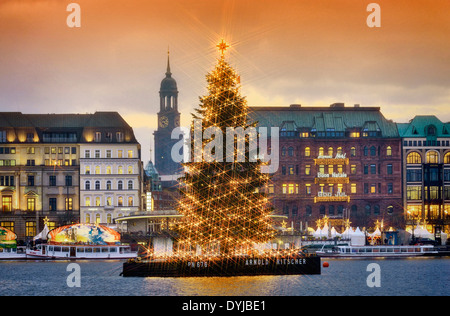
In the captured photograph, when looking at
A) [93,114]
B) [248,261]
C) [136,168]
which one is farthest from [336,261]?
[93,114]

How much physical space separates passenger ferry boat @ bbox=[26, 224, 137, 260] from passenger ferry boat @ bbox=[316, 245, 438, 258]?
24.7m

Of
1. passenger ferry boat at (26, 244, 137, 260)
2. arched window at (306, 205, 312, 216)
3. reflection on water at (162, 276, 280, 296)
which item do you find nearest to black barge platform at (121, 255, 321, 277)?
reflection on water at (162, 276, 280, 296)

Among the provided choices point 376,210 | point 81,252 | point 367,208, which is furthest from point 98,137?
point 376,210

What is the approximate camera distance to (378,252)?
10944cm

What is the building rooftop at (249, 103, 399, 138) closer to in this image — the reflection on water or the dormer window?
the dormer window

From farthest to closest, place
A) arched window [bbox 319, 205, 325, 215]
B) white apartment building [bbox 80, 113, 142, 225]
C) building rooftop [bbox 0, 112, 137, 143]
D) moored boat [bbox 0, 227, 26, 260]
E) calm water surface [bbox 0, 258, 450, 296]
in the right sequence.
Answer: arched window [bbox 319, 205, 325, 215] → building rooftop [bbox 0, 112, 137, 143] → white apartment building [bbox 80, 113, 142, 225] → moored boat [bbox 0, 227, 26, 260] → calm water surface [bbox 0, 258, 450, 296]

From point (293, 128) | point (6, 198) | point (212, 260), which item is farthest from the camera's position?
point (293, 128)

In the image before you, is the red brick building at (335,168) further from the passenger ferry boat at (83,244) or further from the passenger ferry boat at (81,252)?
the passenger ferry boat at (83,244)

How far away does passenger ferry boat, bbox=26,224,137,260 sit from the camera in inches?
4021

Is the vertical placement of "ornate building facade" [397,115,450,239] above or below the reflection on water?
above

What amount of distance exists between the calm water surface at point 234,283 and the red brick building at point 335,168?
56087mm

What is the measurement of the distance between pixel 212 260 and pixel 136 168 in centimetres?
6891
